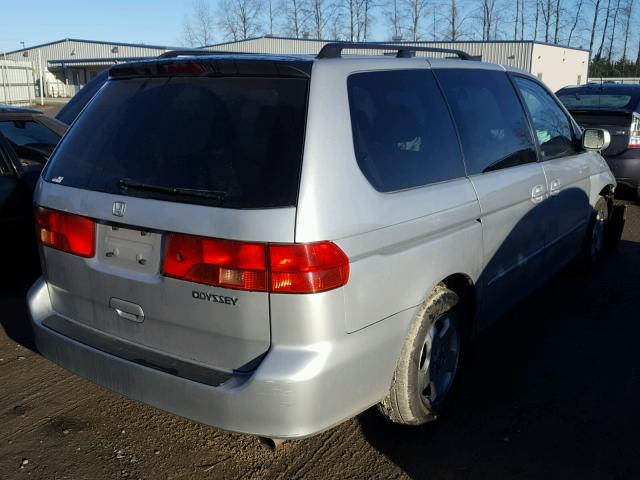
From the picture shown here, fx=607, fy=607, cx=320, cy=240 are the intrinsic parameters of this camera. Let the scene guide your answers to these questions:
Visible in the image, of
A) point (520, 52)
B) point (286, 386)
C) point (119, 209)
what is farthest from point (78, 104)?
point (520, 52)

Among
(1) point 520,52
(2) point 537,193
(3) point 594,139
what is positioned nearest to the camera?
(2) point 537,193

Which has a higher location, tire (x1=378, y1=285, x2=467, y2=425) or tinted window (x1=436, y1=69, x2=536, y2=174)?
tinted window (x1=436, y1=69, x2=536, y2=174)

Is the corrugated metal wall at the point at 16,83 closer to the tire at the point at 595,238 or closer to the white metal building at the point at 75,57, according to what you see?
the white metal building at the point at 75,57

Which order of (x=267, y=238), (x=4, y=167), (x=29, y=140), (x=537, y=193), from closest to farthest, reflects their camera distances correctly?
(x=267, y=238) < (x=537, y=193) < (x=4, y=167) < (x=29, y=140)

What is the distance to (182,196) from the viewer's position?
7.86 feet

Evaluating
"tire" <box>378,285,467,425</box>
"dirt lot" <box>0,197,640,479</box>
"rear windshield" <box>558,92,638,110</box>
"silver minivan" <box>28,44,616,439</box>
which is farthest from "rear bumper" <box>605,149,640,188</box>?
"tire" <box>378,285,467,425</box>

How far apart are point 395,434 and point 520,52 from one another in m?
36.4

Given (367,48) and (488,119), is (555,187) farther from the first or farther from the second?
(367,48)

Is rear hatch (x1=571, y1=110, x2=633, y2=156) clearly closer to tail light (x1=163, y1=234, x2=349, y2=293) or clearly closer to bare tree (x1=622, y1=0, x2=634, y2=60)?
tail light (x1=163, y1=234, x2=349, y2=293)

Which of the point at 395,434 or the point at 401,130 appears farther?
the point at 395,434

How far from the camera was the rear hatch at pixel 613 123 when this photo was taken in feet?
26.5

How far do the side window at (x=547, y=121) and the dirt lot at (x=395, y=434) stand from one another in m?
1.42

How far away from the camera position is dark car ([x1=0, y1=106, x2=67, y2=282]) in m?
4.80

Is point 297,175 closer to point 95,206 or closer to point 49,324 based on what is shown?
point 95,206
